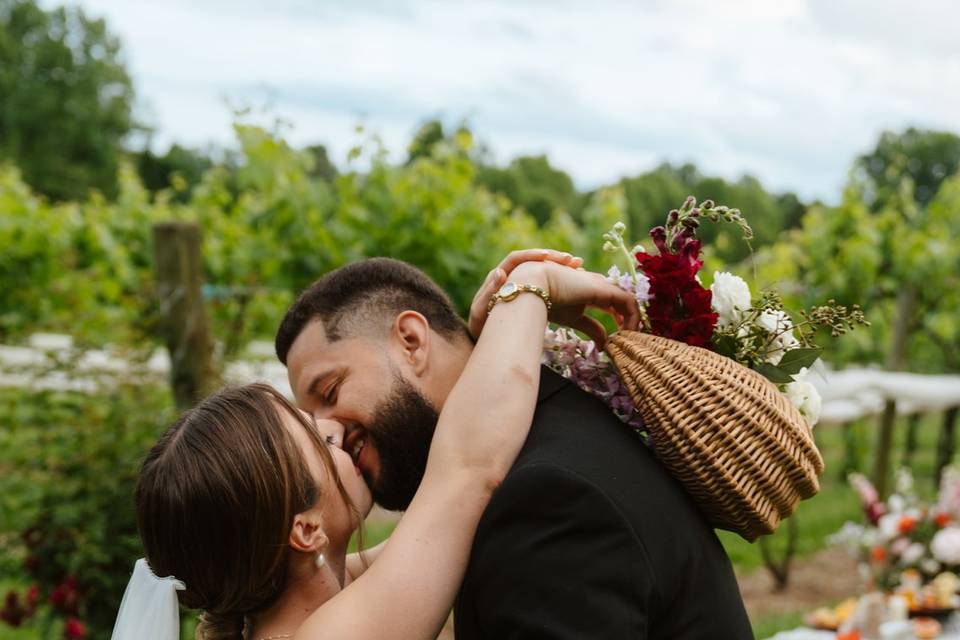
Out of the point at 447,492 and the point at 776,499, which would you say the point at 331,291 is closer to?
the point at 447,492

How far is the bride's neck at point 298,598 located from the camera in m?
2.28

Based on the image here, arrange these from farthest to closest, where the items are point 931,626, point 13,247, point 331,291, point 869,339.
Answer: point 869,339 < point 13,247 < point 931,626 < point 331,291

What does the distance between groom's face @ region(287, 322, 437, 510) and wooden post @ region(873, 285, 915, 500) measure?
793 centimetres

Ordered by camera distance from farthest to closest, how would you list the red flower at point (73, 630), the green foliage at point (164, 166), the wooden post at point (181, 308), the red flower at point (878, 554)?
the green foliage at point (164, 166) → the red flower at point (878, 554) → the wooden post at point (181, 308) → the red flower at point (73, 630)

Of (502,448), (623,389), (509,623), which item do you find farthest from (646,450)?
(509,623)

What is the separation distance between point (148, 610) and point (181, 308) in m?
2.87

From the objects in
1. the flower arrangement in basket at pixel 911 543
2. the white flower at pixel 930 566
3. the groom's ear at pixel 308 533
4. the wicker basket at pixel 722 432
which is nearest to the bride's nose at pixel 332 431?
the groom's ear at pixel 308 533

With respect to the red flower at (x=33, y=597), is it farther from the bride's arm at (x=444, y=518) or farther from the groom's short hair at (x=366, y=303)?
Result: the bride's arm at (x=444, y=518)

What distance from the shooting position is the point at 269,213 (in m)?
6.28

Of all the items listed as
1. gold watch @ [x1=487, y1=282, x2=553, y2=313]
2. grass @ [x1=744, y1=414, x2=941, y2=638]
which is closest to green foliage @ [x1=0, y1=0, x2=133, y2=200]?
grass @ [x1=744, y1=414, x2=941, y2=638]

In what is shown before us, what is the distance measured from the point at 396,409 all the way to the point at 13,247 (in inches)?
331

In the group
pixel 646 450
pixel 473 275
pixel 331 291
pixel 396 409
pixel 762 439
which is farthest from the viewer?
pixel 473 275

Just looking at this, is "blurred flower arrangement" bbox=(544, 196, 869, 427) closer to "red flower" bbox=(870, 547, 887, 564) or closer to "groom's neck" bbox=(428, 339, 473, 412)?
"groom's neck" bbox=(428, 339, 473, 412)

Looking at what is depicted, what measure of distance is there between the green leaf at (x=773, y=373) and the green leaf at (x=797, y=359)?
0.02 meters
